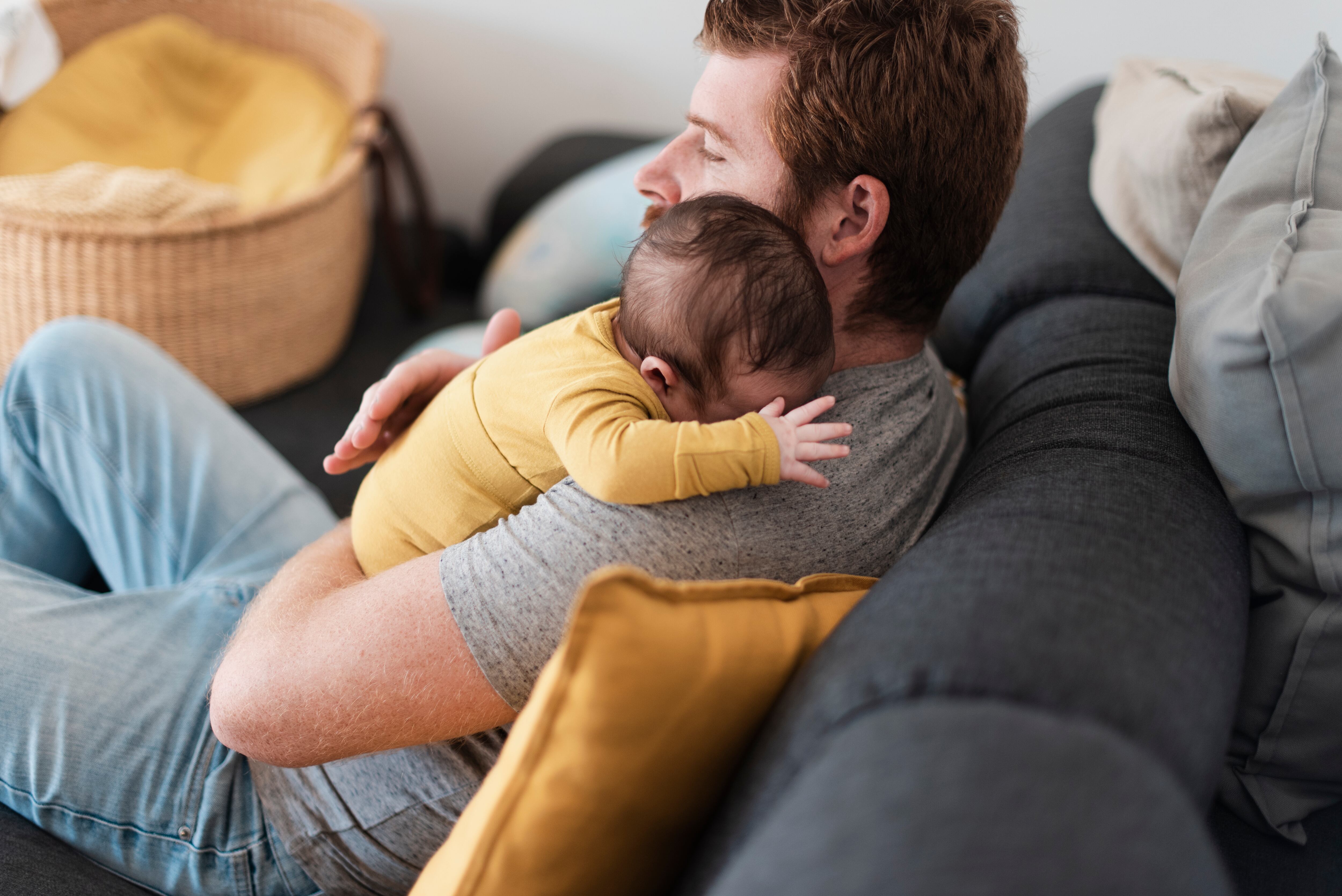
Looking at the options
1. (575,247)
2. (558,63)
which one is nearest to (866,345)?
(575,247)

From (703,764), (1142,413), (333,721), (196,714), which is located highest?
(1142,413)

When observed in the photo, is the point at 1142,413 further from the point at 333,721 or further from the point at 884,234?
the point at 333,721

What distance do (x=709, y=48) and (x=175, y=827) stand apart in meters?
1.01

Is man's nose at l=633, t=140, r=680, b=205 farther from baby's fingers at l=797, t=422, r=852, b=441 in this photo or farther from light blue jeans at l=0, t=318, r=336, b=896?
light blue jeans at l=0, t=318, r=336, b=896

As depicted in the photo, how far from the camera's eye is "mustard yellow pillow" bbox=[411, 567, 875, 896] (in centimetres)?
53

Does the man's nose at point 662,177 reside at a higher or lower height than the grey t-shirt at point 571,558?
higher

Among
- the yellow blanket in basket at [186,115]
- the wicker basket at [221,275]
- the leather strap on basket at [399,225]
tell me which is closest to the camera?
the wicker basket at [221,275]

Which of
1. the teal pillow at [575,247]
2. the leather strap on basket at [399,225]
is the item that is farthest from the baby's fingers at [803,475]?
the leather strap on basket at [399,225]

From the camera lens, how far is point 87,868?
0.93 meters

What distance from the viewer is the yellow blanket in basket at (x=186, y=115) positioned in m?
2.18

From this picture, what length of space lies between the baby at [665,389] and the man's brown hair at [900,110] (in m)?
0.10

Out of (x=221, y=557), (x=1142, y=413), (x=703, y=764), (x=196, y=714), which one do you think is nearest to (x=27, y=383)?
(x=221, y=557)

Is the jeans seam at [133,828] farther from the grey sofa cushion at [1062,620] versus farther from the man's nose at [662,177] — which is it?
the man's nose at [662,177]

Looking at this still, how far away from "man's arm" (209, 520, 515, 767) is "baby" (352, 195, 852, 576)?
12 centimetres
